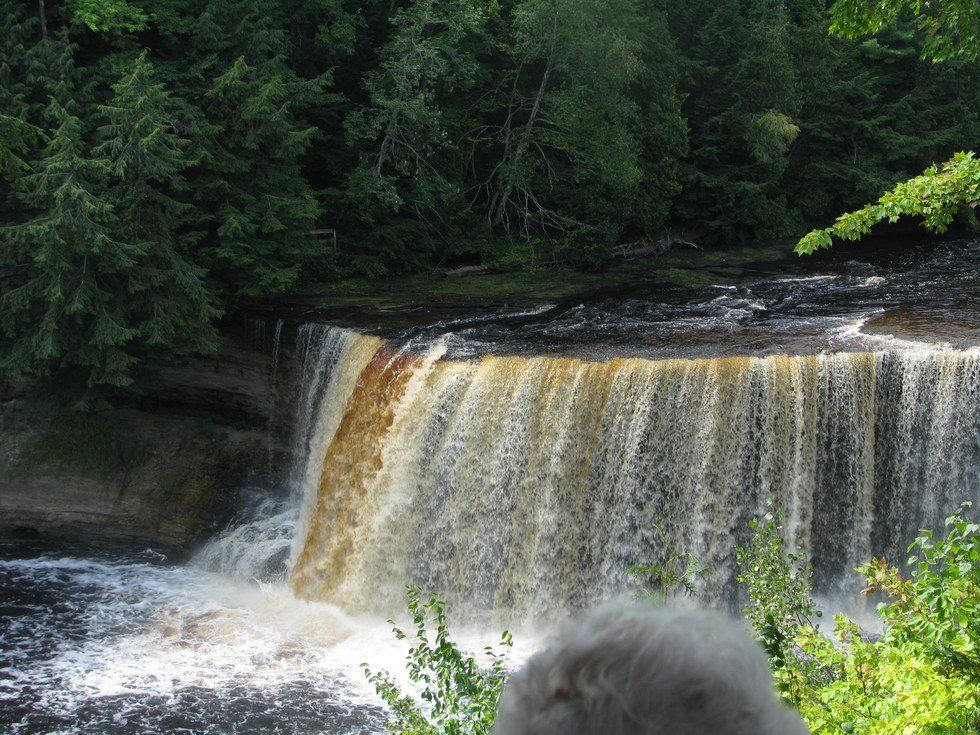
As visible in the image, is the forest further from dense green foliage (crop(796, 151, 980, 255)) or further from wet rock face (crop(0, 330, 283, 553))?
dense green foliage (crop(796, 151, 980, 255))

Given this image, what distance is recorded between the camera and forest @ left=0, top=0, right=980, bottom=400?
42.4ft

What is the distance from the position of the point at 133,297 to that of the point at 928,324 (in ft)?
35.9

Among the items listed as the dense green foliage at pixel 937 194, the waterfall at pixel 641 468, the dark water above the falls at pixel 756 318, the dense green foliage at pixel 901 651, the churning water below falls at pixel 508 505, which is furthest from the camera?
the dark water above the falls at pixel 756 318

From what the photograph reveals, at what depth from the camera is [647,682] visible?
1064mm

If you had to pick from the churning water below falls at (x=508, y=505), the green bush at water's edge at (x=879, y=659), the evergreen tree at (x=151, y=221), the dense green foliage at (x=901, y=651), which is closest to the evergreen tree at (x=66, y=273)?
the evergreen tree at (x=151, y=221)

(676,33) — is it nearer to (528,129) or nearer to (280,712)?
(528,129)

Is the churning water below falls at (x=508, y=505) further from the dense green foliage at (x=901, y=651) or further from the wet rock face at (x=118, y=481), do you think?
the dense green foliage at (x=901, y=651)

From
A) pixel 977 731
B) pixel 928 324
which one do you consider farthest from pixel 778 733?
pixel 928 324

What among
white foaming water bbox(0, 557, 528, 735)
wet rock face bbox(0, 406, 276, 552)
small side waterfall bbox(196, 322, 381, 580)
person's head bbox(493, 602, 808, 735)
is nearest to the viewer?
person's head bbox(493, 602, 808, 735)

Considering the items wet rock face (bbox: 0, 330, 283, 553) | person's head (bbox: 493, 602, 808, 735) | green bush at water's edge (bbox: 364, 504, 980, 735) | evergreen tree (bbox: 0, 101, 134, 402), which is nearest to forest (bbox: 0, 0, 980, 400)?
evergreen tree (bbox: 0, 101, 134, 402)

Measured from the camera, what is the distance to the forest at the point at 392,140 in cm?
1293

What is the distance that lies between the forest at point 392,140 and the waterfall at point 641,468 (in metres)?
4.08

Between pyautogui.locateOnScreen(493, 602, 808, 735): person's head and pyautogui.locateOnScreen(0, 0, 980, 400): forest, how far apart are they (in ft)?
23.5

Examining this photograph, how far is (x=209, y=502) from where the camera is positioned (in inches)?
553
